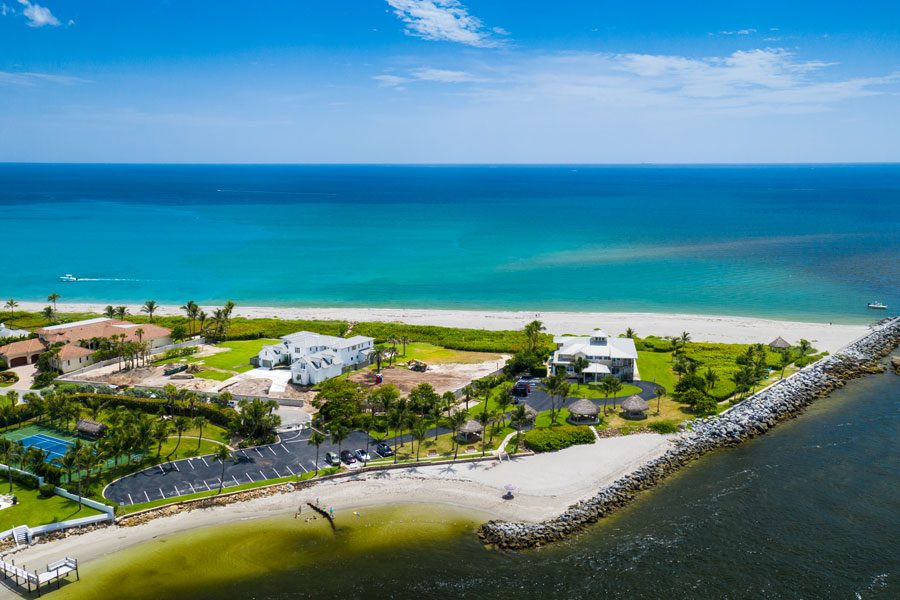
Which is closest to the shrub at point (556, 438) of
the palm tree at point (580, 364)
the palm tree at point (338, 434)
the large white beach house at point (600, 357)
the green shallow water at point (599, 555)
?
the green shallow water at point (599, 555)

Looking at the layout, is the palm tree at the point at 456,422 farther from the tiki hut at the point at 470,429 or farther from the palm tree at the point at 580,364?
the palm tree at the point at 580,364

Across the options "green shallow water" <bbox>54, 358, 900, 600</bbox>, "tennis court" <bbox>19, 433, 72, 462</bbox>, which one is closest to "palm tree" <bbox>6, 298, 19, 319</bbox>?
"tennis court" <bbox>19, 433, 72, 462</bbox>

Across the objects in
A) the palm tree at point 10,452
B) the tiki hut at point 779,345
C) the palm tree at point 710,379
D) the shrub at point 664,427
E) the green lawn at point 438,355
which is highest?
the tiki hut at point 779,345

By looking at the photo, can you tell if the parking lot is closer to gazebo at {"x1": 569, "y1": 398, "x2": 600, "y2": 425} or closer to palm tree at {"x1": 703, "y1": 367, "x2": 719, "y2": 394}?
gazebo at {"x1": 569, "y1": 398, "x2": 600, "y2": 425}

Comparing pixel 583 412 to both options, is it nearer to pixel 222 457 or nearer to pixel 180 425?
pixel 222 457

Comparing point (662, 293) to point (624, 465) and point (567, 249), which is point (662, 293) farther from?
point (624, 465)

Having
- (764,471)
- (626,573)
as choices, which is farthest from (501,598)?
(764,471)
